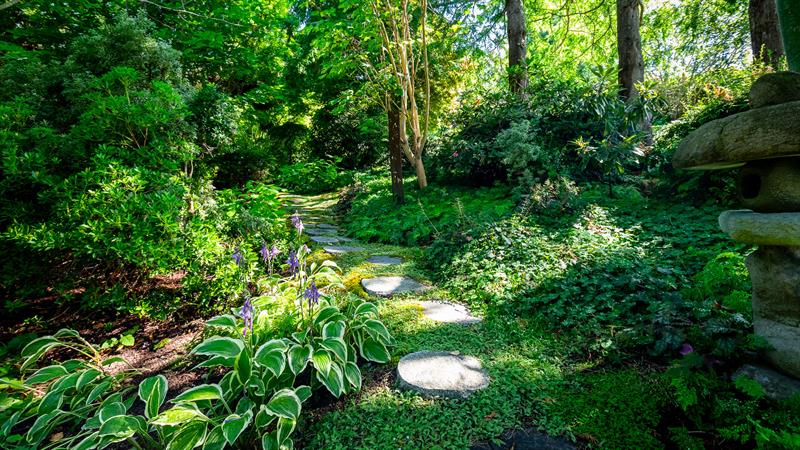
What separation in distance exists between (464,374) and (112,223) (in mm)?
2666

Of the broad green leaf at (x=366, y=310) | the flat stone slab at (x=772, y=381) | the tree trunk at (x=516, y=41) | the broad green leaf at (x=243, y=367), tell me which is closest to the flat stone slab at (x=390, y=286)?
the broad green leaf at (x=366, y=310)

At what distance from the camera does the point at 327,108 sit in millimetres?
10734

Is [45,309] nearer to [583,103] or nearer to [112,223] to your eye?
[112,223]

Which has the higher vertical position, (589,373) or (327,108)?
(327,108)

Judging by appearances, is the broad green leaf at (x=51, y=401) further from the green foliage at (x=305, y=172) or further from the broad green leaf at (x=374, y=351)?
the green foliage at (x=305, y=172)

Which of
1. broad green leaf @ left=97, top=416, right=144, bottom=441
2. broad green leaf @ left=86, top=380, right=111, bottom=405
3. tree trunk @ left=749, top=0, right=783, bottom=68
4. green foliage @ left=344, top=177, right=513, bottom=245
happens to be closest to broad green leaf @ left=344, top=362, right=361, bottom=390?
broad green leaf @ left=97, top=416, right=144, bottom=441

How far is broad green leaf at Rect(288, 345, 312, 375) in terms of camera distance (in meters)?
1.84

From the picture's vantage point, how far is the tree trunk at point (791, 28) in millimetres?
2416

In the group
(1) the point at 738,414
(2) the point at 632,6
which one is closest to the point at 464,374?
(1) the point at 738,414

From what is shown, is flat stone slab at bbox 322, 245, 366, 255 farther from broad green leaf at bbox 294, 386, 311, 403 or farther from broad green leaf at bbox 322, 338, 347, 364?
broad green leaf at bbox 294, 386, 311, 403

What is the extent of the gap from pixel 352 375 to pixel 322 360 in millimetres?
211

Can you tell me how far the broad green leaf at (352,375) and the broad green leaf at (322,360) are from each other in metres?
0.13

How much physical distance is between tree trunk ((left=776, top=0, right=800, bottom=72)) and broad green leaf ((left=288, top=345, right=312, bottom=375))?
3772 mm

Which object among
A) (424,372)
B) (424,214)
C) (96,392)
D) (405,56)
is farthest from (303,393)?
(405,56)
